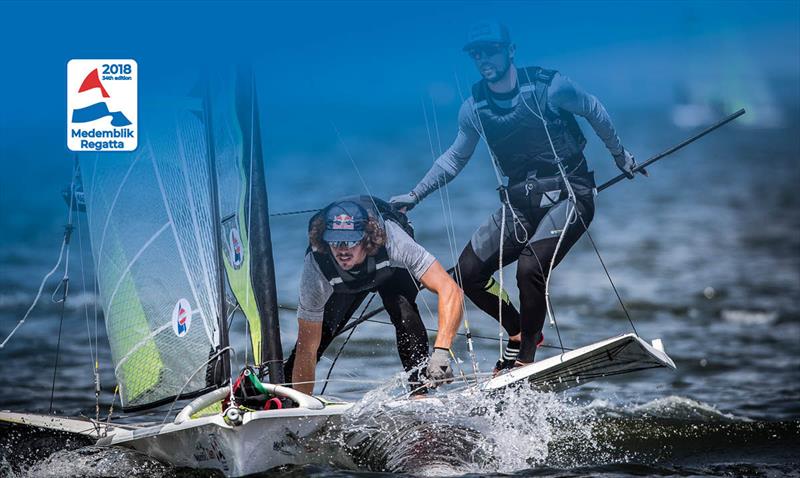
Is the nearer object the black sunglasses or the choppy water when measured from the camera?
the choppy water

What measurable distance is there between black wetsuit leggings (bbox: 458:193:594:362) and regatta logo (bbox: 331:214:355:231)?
61cm

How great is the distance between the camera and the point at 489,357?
915cm

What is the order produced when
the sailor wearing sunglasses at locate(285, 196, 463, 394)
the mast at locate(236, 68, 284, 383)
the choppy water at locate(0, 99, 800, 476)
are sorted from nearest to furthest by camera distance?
the choppy water at locate(0, 99, 800, 476), the mast at locate(236, 68, 284, 383), the sailor wearing sunglasses at locate(285, 196, 463, 394)

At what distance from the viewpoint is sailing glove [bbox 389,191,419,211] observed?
6391 millimetres

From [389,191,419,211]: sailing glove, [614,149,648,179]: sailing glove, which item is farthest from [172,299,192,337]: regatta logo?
[614,149,648,179]: sailing glove

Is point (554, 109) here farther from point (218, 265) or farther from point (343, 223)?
point (218, 265)

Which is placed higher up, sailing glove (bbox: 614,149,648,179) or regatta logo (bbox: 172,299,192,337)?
sailing glove (bbox: 614,149,648,179)

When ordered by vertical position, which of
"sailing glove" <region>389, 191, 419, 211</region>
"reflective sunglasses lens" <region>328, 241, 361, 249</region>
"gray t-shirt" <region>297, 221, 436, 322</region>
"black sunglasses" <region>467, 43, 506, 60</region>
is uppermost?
"black sunglasses" <region>467, 43, 506, 60</region>

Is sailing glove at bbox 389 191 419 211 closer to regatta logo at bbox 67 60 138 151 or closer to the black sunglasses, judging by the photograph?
the black sunglasses

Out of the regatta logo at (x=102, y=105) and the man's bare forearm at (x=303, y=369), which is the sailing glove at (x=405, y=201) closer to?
the man's bare forearm at (x=303, y=369)

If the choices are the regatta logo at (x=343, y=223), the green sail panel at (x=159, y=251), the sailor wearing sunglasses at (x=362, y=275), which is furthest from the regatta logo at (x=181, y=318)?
the regatta logo at (x=343, y=223)

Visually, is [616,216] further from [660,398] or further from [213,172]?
[213,172]

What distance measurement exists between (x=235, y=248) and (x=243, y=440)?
122 centimetres

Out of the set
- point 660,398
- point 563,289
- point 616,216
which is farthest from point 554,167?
point 616,216
